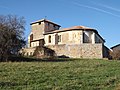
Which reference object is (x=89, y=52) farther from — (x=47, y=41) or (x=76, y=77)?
(x=76, y=77)

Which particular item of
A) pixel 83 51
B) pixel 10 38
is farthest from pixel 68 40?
pixel 10 38

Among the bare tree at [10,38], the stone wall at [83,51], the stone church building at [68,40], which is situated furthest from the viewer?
the stone church building at [68,40]

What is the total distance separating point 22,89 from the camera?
13891 millimetres

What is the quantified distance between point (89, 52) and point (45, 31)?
24.6m

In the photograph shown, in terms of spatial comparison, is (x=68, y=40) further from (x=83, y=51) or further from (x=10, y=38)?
(x=10, y=38)

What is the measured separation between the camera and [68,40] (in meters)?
68.2

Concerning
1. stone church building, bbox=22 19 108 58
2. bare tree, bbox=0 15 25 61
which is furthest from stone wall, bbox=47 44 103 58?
bare tree, bbox=0 15 25 61

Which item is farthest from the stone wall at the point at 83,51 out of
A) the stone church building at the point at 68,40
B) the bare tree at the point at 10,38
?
the bare tree at the point at 10,38

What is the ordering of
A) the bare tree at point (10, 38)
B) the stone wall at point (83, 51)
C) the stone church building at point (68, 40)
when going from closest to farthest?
the bare tree at point (10, 38)
the stone wall at point (83, 51)
the stone church building at point (68, 40)

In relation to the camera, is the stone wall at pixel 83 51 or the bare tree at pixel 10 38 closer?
the bare tree at pixel 10 38

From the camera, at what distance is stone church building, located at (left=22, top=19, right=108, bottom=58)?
5622cm

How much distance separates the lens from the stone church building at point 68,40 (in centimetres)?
5622

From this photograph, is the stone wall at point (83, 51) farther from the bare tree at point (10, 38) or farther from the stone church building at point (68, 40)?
the bare tree at point (10, 38)

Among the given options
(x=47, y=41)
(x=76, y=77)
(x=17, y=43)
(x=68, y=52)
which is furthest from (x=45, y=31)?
(x=76, y=77)
